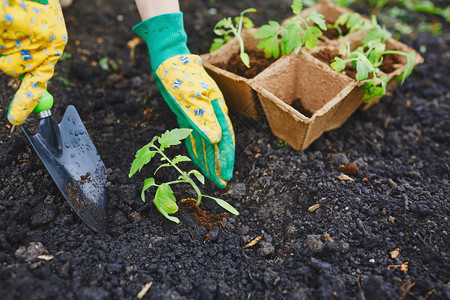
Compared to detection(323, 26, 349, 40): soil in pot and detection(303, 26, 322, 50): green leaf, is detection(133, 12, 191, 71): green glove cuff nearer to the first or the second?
detection(303, 26, 322, 50): green leaf

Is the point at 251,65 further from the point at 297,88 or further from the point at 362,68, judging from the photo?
the point at 362,68

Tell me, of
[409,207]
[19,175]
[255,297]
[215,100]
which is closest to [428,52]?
[409,207]

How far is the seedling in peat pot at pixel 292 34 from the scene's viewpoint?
2.16m

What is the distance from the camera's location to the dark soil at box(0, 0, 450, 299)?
1.63 m

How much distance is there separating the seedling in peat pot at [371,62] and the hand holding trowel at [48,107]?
61.0 inches

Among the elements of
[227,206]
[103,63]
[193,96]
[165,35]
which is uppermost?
[165,35]

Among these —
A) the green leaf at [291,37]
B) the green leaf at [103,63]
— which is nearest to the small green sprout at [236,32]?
the green leaf at [291,37]

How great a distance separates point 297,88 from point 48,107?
1.54m

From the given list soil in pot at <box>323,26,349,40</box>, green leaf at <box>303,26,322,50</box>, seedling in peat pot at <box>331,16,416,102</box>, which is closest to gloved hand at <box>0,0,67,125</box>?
green leaf at <box>303,26,322,50</box>

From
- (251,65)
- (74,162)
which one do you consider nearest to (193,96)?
(251,65)

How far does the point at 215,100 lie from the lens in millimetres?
→ 2051

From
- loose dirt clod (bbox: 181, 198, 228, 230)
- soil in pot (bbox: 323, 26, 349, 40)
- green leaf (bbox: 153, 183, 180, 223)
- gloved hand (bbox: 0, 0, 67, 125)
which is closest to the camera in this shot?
gloved hand (bbox: 0, 0, 67, 125)

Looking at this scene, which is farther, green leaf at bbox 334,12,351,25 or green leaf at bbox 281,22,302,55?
green leaf at bbox 334,12,351,25

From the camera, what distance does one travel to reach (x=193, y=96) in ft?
6.49
